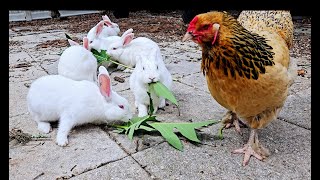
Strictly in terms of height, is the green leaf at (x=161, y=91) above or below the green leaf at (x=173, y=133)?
above

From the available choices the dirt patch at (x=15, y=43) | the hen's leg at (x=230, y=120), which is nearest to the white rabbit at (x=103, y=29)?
the hen's leg at (x=230, y=120)

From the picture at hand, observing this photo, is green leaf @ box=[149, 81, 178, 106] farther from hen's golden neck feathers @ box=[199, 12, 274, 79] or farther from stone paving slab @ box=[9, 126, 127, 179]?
hen's golden neck feathers @ box=[199, 12, 274, 79]

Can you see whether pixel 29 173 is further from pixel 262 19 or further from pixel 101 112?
pixel 262 19

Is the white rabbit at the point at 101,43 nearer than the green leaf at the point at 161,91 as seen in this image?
No

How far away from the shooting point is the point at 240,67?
1.70 m

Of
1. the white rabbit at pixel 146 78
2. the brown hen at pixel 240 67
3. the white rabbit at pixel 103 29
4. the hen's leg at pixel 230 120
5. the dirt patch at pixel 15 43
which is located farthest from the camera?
the dirt patch at pixel 15 43

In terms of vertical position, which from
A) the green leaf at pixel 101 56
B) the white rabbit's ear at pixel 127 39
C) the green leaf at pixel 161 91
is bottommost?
the green leaf at pixel 101 56

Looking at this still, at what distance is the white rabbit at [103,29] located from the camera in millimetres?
3879

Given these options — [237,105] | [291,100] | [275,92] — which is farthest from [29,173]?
[291,100]

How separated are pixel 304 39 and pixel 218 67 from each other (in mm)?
4783

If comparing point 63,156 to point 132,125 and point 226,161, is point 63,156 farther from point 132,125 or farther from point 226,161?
point 226,161

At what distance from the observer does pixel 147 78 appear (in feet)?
7.92

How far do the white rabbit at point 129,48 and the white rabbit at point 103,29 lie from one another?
9.8 inches

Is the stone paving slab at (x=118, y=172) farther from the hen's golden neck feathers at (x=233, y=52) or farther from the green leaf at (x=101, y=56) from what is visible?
the green leaf at (x=101, y=56)
